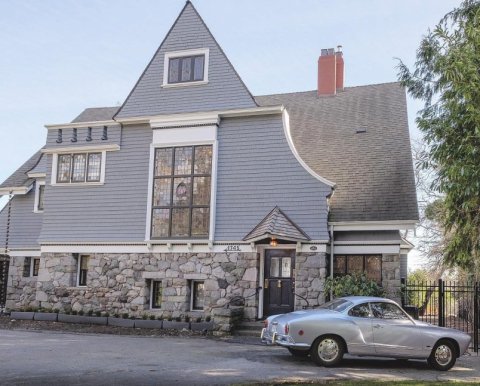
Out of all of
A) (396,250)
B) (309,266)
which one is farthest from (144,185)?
(396,250)

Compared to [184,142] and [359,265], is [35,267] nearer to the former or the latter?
[184,142]

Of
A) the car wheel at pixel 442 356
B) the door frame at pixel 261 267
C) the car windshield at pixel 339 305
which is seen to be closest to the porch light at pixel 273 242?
the door frame at pixel 261 267

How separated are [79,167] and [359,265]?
33.9 feet

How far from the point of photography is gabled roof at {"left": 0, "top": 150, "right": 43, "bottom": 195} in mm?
23984

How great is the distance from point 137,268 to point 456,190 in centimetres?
1055

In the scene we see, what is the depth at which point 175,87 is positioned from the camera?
778 inches

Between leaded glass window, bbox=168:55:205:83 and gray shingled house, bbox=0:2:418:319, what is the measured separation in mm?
39

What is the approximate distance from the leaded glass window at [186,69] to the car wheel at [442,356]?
11.8 m

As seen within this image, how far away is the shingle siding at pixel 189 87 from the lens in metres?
19.1

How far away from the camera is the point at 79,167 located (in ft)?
67.7

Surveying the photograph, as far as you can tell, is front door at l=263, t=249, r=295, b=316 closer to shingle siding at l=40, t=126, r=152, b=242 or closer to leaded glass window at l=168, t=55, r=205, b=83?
shingle siding at l=40, t=126, r=152, b=242

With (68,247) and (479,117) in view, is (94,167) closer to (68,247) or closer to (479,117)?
(68,247)

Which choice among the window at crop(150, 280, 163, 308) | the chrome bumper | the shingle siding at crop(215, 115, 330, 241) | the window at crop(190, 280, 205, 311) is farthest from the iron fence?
the window at crop(150, 280, 163, 308)

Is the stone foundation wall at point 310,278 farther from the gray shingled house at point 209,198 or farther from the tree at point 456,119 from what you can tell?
the tree at point 456,119
